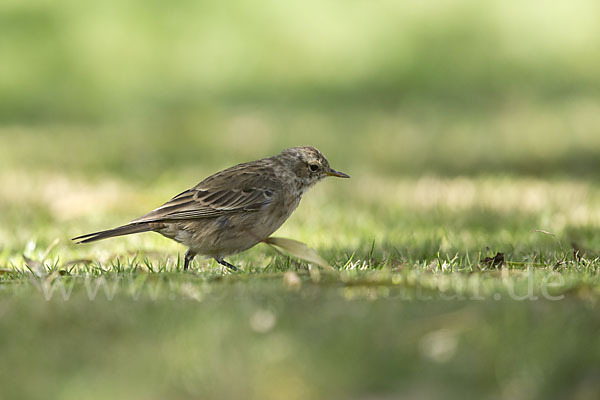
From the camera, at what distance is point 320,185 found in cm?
1029

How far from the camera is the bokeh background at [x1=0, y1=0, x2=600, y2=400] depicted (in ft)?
11.2

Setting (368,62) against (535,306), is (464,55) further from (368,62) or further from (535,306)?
(535,306)

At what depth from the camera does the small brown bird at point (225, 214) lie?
6.08 meters

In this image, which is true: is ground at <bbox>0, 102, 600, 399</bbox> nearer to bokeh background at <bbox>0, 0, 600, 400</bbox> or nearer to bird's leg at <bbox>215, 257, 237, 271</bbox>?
bokeh background at <bbox>0, 0, 600, 400</bbox>

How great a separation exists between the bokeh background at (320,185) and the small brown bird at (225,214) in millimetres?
236

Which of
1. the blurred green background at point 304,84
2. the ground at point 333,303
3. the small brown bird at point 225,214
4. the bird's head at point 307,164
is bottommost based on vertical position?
the ground at point 333,303

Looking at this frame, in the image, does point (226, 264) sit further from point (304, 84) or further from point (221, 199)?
point (304, 84)

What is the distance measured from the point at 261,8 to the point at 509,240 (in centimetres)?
1181

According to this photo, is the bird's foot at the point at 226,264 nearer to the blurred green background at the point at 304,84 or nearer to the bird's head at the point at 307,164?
the bird's head at the point at 307,164

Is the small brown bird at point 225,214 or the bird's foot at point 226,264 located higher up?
the small brown bird at point 225,214

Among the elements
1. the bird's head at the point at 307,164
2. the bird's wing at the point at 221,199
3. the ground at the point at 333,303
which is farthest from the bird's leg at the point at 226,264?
the bird's head at the point at 307,164

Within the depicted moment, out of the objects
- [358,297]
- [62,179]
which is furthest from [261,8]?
[358,297]

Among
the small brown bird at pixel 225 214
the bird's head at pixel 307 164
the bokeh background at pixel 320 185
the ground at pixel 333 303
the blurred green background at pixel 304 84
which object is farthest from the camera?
the blurred green background at pixel 304 84

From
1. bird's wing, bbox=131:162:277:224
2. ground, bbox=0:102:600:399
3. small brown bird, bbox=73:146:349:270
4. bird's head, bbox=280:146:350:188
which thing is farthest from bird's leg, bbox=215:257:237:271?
bird's head, bbox=280:146:350:188
